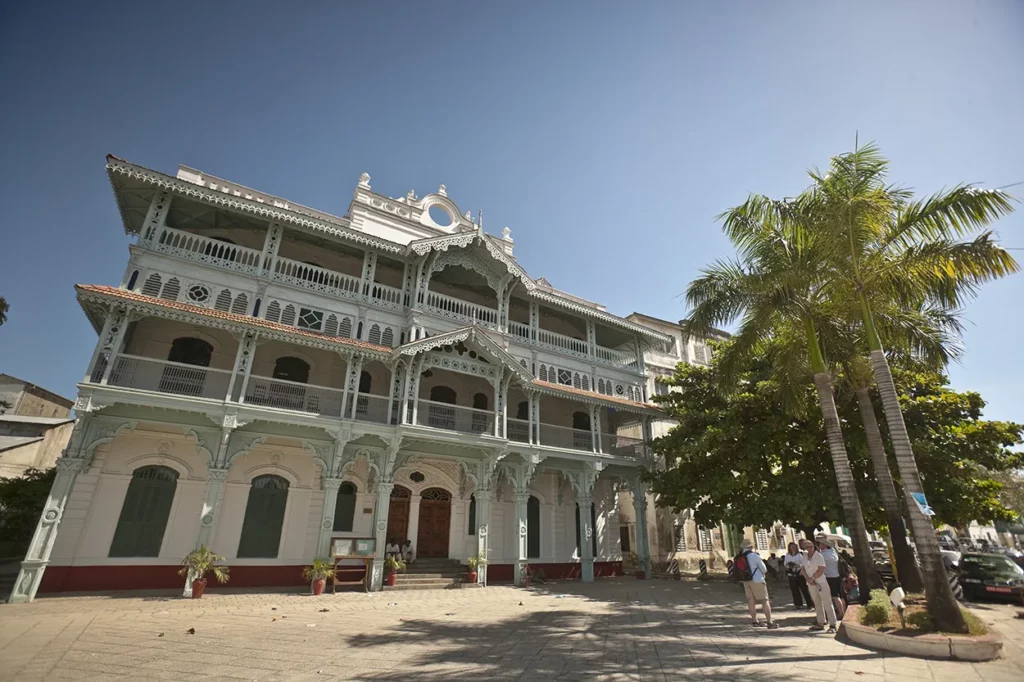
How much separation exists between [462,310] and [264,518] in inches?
387

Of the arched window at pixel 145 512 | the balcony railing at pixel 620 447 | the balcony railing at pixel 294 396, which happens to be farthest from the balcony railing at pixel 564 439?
the arched window at pixel 145 512

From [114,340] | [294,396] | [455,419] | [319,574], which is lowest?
[319,574]

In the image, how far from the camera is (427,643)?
762cm

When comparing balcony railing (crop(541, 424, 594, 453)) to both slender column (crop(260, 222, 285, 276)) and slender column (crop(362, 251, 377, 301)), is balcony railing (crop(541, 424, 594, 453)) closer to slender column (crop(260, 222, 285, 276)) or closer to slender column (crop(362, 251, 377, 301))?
slender column (crop(362, 251, 377, 301))

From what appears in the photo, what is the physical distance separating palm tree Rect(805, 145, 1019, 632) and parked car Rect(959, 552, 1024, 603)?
8.05 m

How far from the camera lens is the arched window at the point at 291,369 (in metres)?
16.4

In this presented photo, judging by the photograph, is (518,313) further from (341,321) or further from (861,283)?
(861,283)

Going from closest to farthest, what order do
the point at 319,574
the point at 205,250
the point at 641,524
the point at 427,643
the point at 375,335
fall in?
1. the point at 427,643
2. the point at 319,574
3. the point at 205,250
4. the point at 375,335
5. the point at 641,524

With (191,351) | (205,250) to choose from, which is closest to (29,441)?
(191,351)

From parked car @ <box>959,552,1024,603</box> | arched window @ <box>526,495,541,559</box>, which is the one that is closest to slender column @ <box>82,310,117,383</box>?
arched window @ <box>526,495,541,559</box>

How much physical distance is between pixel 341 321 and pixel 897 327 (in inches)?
642

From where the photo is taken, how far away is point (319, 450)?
1502 centimetres

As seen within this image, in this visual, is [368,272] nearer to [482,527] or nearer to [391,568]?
[482,527]

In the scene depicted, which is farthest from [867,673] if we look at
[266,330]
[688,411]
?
[266,330]
